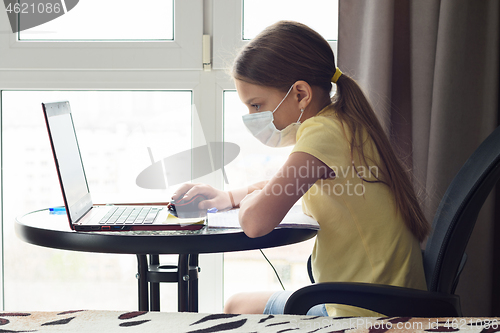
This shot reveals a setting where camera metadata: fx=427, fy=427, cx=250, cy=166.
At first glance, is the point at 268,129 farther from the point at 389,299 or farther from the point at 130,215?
the point at 389,299

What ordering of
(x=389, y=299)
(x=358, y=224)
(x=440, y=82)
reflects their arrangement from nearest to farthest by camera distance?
(x=389, y=299)
(x=358, y=224)
(x=440, y=82)

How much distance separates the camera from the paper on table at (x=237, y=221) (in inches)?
35.9

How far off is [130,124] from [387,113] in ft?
3.26

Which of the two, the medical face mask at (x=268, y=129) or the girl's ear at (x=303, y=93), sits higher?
the girl's ear at (x=303, y=93)

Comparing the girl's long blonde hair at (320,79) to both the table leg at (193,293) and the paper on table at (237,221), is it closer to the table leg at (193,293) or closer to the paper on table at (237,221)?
the paper on table at (237,221)

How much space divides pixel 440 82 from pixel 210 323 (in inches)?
47.7

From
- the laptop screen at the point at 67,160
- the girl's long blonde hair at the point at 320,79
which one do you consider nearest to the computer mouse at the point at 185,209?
the laptop screen at the point at 67,160

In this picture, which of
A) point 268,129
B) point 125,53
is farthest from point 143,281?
point 125,53

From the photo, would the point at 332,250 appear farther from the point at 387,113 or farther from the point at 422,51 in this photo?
the point at 422,51

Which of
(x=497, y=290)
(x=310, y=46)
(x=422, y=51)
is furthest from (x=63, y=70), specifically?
(x=497, y=290)

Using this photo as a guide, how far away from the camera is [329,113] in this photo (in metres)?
1.00

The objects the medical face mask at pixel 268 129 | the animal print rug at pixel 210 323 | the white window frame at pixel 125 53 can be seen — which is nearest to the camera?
the animal print rug at pixel 210 323

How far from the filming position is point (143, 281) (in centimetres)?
108

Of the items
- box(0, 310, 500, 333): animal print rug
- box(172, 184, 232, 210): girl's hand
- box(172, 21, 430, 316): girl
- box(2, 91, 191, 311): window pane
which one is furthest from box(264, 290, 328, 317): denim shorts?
box(2, 91, 191, 311): window pane
